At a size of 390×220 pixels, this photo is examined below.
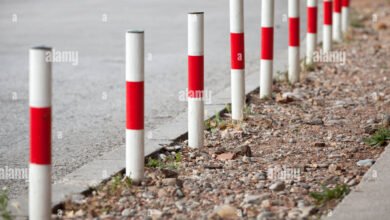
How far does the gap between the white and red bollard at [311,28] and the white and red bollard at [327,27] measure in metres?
0.54

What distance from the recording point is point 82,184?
6.86 meters

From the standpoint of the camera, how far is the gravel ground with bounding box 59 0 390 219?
634 cm

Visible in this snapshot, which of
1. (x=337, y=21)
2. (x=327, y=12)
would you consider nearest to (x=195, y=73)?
(x=327, y=12)

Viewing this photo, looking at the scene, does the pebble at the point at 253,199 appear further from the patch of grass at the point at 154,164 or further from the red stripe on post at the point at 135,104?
the patch of grass at the point at 154,164

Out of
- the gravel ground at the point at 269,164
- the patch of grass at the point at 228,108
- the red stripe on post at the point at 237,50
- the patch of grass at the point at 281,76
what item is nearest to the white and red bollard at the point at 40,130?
the gravel ground at the point at 269,164

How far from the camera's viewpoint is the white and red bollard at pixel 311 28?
1208cm

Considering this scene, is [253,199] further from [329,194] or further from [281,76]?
[281,76]

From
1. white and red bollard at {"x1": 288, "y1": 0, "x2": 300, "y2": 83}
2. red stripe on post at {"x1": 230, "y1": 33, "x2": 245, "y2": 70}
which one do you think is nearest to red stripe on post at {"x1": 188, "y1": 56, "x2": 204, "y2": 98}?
red stripe on post at {"x1": 230, "y1": 33, "x2": 245, "y2": 70}

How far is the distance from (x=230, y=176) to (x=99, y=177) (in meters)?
0.90

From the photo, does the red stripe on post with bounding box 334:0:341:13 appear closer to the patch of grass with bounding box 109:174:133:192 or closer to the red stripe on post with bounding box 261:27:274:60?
the red stripe on post with bounding box 261:27:274:60

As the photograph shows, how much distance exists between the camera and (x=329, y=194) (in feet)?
21.1

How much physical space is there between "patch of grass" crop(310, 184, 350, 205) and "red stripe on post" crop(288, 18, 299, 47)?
4572mm

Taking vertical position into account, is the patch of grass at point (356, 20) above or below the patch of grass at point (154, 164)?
above

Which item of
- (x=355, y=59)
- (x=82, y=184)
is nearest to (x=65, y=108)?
(x=82, y=184)
